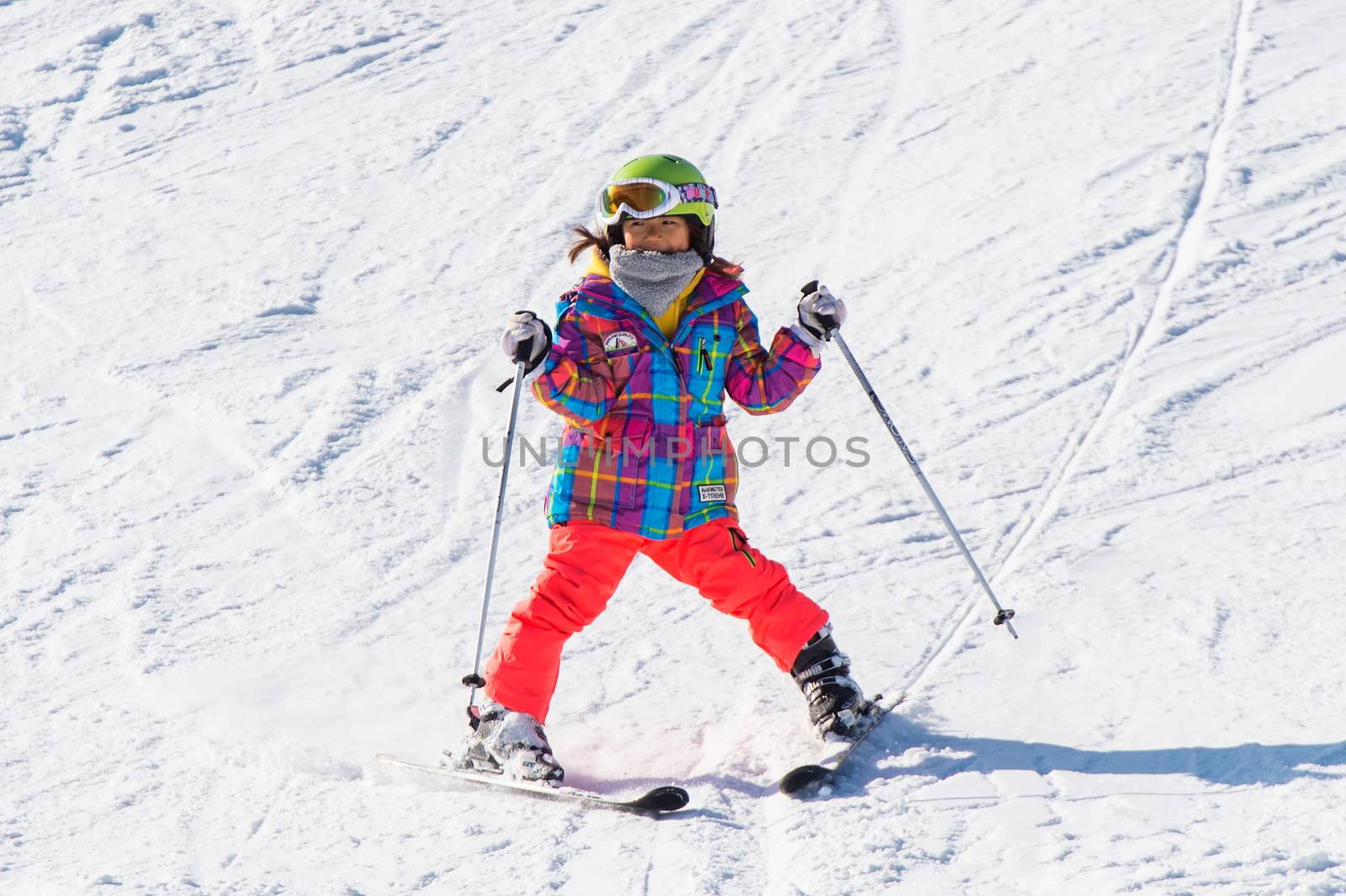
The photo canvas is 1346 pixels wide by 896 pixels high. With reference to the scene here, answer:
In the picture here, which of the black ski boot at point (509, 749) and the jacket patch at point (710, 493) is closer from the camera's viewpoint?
the black ski boot at point (509, 749)

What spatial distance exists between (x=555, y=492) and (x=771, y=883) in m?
1.23

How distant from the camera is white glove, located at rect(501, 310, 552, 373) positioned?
3465mm

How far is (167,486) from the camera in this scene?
19.3ft

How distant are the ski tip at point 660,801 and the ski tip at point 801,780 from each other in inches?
9.5

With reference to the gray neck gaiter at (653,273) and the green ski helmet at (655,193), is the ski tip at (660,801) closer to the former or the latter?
the gray neck gaiter at (653,273)

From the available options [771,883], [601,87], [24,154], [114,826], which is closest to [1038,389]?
[771,883]

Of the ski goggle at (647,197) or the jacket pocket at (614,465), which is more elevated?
the ski goggle at (647,197)

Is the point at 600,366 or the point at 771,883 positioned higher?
the point at 600,366

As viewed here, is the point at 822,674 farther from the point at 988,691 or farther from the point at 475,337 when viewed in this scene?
the point at 475,337

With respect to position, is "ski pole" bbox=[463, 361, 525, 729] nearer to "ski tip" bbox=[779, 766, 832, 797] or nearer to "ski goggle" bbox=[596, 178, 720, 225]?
"ski goggle" bbox=[596, 178, 720, 225]

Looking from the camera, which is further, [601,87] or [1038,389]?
[601,87]

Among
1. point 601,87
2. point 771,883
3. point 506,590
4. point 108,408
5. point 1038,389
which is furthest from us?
point 601,87

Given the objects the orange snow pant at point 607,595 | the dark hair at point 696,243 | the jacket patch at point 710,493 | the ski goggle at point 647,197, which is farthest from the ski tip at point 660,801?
the ski goggle at point 647,197

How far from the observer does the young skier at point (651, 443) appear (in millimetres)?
3561
